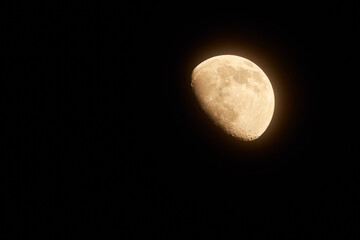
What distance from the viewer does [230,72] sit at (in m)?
3.33

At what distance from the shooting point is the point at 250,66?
140 inches

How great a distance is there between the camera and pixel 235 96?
3170mm

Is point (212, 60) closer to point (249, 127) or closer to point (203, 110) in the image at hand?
point (203, 110)

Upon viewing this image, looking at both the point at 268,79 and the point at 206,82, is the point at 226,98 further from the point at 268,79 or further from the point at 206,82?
the point at 268,79

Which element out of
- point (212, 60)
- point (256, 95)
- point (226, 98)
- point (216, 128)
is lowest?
point (216, 128)

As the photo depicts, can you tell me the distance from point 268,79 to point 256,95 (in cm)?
52

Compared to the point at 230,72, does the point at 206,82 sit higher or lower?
lower

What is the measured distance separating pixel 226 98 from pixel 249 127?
0.47 meters

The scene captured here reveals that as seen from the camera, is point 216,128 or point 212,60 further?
point 212,60

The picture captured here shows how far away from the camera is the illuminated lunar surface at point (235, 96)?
3193 millimetres

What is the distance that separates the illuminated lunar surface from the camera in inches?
126

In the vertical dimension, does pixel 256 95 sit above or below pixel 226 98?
above

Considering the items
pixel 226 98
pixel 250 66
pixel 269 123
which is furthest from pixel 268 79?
Result: pixel 226 98

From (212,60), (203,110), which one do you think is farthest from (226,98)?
(212,60)
